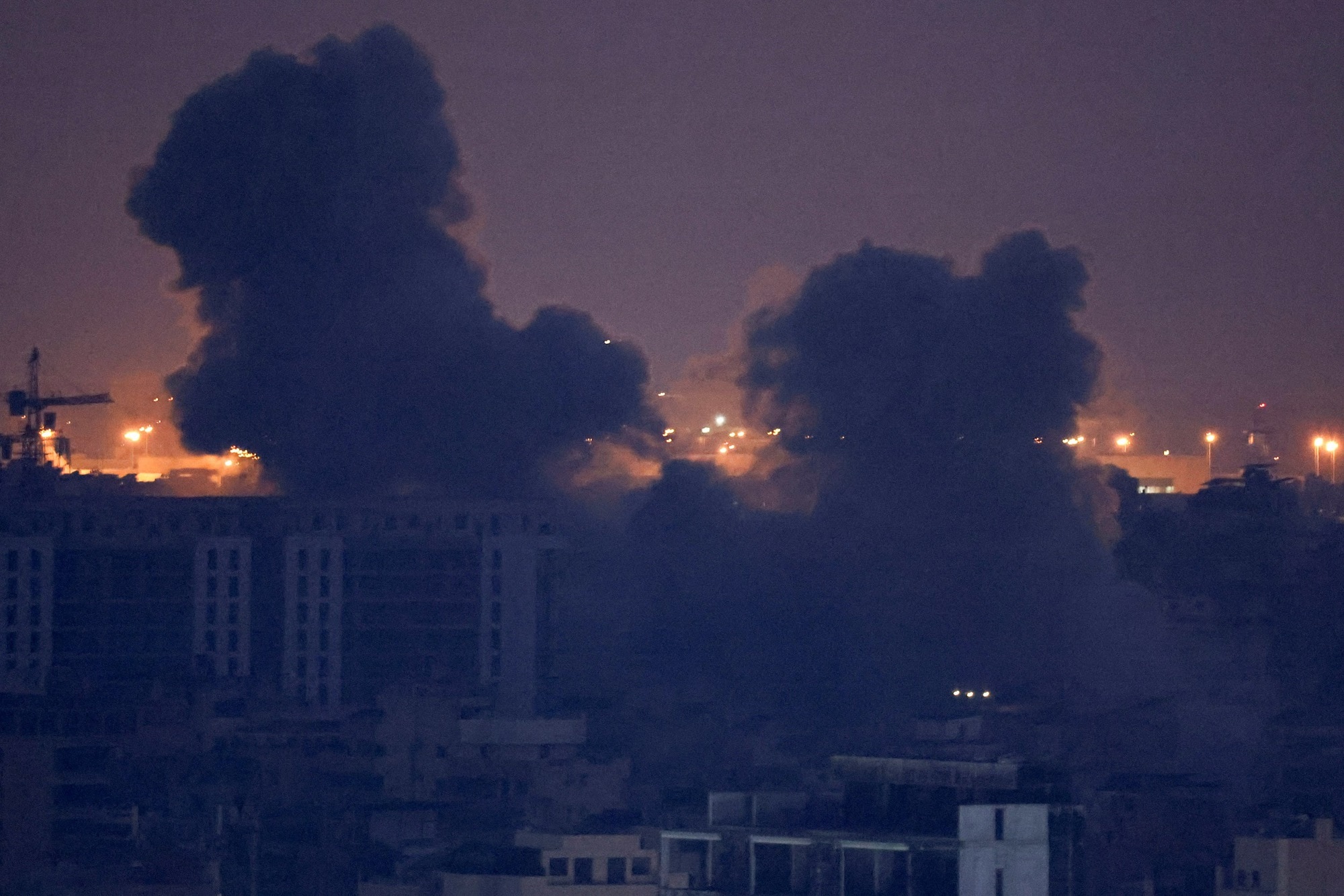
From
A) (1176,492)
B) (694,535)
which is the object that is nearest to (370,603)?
(694,535)

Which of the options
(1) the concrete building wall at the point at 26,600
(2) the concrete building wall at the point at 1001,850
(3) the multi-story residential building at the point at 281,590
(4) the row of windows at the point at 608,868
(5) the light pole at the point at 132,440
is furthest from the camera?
(5) the light pole at the point at 132,440

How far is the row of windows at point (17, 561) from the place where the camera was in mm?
76562

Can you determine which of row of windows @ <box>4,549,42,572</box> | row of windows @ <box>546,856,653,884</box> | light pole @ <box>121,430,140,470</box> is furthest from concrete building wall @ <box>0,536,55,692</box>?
row of windows @ <box>546,856,653,884</box>

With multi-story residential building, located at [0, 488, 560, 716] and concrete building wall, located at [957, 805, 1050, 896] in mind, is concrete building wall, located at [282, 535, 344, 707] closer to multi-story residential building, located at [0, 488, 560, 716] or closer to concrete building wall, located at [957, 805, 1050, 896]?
multi-story residential building, located at [0, 488, 560, 716]

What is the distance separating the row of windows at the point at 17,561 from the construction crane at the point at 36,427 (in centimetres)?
971

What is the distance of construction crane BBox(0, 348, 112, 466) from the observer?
8869 centimetres

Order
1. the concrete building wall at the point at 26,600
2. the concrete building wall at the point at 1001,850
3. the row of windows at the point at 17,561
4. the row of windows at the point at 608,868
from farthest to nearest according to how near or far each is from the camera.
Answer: the row of windows at the point at 17,561, the concrete building wall at the point at 26,600, the row of windows at the point at 608,868, the concrete building wall at the point at 1001,850

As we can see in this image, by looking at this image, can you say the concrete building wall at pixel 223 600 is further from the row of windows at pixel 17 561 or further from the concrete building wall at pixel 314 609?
the row of windows at pixel 17 561

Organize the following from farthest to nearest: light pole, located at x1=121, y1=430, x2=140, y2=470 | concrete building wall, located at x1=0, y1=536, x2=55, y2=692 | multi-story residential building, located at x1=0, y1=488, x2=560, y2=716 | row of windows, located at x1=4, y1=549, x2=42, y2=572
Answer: light pole, located at x1=121, y1=430, x2=140, y2=470 < row of windows, located at x1=4, y1=549, x2=42, y2=572 < concrete building wall, located at x1=0, y1=536, x2=55, y2=692 < multi-story residential building, located at x1=0, y1=488, x2=560, y2=716

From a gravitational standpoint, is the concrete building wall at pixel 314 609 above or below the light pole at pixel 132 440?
below

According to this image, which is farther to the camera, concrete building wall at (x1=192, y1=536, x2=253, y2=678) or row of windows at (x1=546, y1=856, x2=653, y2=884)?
concrete building wall at (x1=192, y1=536, x2=253, y2=678)

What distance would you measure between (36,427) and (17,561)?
13.5 meters

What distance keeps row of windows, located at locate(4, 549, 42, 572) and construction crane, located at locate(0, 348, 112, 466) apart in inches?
382

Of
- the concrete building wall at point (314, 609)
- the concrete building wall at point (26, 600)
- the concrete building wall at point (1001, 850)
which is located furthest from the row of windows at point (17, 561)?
the concrete building wall at point (1001, 850)
